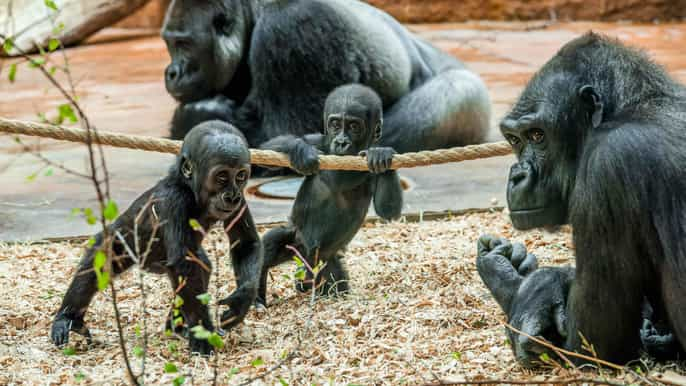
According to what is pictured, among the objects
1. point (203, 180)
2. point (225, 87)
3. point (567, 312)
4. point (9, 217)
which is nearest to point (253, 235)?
point (203, 180)

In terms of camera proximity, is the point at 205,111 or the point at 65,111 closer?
the point at 65,111

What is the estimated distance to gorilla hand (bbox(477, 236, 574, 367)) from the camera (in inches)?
115

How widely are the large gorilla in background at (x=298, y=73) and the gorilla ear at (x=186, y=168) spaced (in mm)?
2968

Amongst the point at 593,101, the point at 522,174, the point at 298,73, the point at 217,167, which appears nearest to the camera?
the point at 593,101

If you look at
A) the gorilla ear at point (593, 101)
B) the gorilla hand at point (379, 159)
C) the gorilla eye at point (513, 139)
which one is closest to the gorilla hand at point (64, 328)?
the gorilla hand at point (379, 159)

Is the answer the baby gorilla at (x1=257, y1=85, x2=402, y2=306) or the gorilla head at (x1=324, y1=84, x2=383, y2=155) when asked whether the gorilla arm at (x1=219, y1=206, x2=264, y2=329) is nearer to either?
the baby gorilla at (x1=257, y1=85, x2=402, y2=306)

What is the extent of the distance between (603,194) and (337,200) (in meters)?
1.74

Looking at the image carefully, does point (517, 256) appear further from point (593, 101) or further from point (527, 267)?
point (593, 101)

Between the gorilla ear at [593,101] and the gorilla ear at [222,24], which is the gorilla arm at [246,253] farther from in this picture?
the gorilla ear at [222,24]

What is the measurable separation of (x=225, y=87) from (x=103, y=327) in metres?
3.33

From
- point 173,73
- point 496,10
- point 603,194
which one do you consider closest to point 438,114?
point 173,73

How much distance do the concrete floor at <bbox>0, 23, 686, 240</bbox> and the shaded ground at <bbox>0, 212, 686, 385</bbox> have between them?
493 mm

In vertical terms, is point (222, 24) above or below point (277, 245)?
above

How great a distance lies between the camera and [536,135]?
290 cm
